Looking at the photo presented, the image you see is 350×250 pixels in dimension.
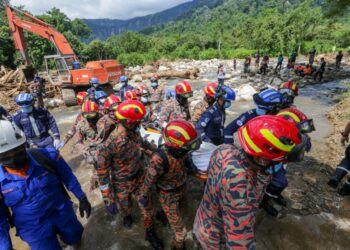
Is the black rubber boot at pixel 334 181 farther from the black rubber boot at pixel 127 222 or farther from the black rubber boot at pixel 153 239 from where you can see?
the black rubber boot at pixel 127 222

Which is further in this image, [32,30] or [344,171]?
[32,30]

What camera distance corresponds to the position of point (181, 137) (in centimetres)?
199

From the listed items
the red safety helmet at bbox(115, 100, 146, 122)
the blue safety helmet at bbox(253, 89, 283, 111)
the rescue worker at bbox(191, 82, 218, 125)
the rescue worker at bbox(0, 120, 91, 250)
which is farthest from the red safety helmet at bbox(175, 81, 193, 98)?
the rescue worker at bbox(0, 120, 91, 250)

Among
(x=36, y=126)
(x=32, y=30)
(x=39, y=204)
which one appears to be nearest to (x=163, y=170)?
(x=39, y=204)

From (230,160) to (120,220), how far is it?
2516 millimetres

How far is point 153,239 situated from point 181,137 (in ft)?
4.99

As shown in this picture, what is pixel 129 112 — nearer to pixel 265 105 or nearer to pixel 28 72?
pixel 265 105

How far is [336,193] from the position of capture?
336 cm

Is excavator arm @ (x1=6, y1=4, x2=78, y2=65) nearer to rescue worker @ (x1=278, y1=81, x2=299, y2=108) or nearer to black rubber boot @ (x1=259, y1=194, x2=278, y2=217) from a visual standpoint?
rescue worker @ (x1=278, y1=81, x2=299, y2=108)

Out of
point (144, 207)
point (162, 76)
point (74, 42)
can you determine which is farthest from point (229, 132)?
point (74, 42)

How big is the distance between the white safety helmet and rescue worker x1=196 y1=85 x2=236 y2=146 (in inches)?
85.6

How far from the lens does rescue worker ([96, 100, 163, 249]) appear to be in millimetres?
2426

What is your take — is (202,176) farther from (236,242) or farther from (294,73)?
(294,73)

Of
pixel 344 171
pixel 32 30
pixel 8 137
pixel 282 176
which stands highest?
pixel 32 30
